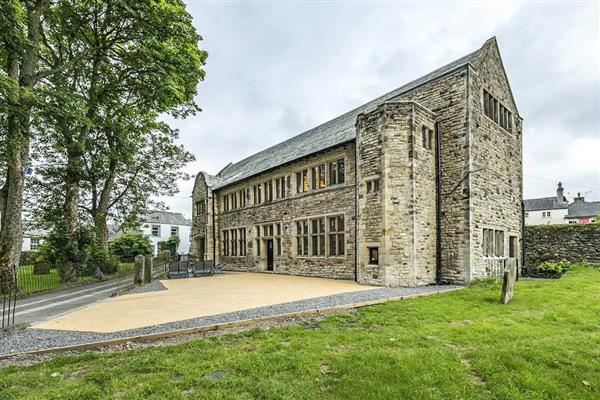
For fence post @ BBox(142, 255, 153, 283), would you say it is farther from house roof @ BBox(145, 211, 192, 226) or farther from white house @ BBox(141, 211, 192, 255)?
house roof @ BBox(145, 211, 192, 226)

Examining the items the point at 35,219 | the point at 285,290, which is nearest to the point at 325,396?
the point at 285,290

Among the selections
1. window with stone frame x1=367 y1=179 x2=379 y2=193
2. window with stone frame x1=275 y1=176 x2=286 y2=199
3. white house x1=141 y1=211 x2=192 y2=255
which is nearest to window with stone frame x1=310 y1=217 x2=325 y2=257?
window with stone frame x1=275 y1=176 x2=286 y2=199

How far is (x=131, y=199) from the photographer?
27.0m

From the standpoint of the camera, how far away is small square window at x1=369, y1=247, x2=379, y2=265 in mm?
14045

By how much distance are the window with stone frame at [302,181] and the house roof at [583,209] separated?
5466 centimetres

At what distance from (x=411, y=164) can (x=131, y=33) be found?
46.0ft

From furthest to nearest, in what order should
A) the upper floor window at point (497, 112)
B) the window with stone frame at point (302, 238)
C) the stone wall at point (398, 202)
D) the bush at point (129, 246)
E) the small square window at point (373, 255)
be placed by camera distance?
the bush at point (129, 246) < the window with stone frame at point (302, 238) < the upper floor window at point (497, 112) < the small square window at point (373, 255) < the stone wall at point (398, 202)

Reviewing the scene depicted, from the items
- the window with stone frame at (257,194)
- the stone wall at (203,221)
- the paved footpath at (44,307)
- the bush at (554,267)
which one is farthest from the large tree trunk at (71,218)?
the bush at (554,267)

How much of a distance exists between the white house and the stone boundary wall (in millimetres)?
44757

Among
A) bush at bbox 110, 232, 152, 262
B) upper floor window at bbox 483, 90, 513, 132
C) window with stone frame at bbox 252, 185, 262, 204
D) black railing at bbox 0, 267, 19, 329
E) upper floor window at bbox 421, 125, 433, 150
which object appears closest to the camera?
black railing at bbox 0, 267, 19, 329

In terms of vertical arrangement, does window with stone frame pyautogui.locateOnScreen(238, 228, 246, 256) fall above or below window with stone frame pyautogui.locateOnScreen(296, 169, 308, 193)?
below

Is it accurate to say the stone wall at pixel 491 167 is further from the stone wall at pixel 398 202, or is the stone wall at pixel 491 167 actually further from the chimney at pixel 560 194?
the chimney at pixel 560 194

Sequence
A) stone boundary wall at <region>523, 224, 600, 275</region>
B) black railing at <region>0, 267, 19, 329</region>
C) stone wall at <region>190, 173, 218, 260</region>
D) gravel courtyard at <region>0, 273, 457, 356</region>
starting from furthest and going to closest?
stone wall at <region>190, 173, 218, 260</region> < stone boundary wall at <region>523, 224, 600, 275</region> < black railing at <region>0, 267, 19, 329</region> < gravel courtyard at <region>0, 273, 457, 356</region>

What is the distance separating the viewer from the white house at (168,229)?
5025 cm
